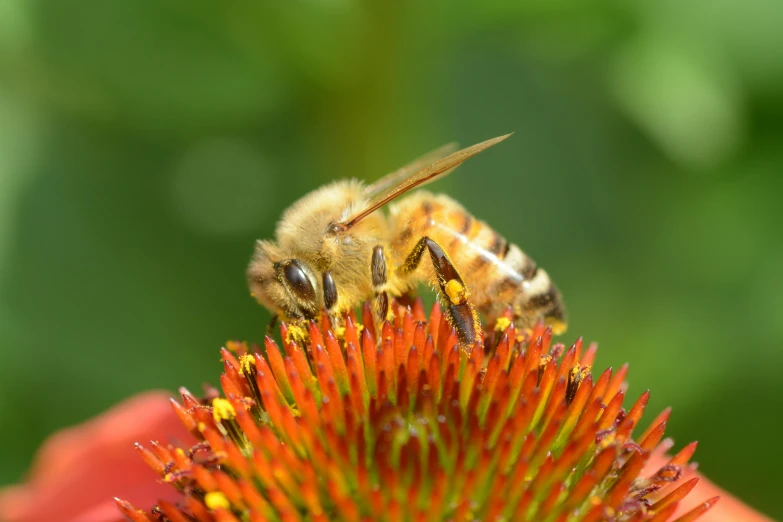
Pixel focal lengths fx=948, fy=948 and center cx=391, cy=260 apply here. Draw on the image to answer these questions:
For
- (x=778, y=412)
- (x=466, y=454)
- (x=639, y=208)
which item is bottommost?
(x=466, y=454)

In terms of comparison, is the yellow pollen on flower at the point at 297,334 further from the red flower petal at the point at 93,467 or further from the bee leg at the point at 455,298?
the red flower petal at the point at 93,467

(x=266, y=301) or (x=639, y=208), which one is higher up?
(x=639, y=208)

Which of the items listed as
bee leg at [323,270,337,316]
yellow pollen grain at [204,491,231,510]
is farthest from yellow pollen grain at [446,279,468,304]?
yellow pollen grain at [204,491,231,510]

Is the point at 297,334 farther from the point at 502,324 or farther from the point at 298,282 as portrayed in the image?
the point at 502,324

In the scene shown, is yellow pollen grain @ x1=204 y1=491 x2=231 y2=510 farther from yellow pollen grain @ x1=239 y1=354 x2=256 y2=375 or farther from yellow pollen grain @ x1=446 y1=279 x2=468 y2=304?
yellow pollen grain @ x1=446 y1=279 x2=468 y2=304

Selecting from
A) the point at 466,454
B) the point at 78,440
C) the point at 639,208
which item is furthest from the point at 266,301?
the point at 639,208

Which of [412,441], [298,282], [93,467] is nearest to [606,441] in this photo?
[412,441]

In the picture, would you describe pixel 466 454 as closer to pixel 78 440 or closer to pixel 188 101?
pixel 78 440
